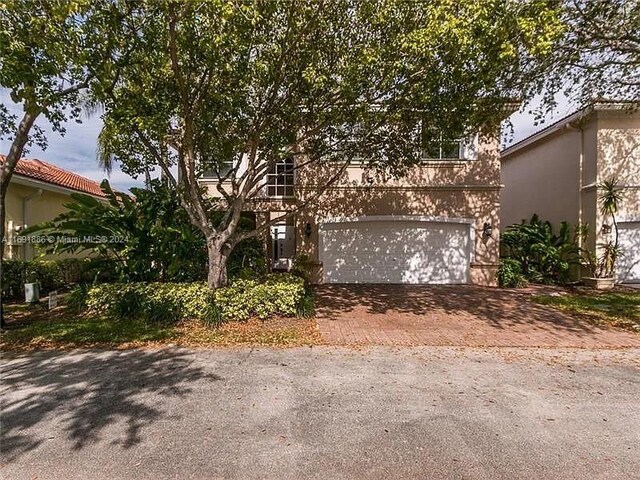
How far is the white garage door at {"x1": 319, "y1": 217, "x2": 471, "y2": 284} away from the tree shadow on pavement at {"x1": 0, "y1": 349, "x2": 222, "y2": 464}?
304 inches

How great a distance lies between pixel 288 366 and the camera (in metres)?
5.30

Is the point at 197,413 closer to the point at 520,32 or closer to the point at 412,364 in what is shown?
the point at 412,364

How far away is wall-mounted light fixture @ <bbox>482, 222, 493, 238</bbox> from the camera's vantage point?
1277 centimetres

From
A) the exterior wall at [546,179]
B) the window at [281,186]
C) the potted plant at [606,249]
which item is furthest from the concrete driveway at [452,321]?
the exterior wall at [546,179]

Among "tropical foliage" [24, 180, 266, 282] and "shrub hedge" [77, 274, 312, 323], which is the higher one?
"tropical foliage" [24, 180, 266, 282]

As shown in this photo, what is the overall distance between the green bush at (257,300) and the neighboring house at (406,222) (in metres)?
4.79

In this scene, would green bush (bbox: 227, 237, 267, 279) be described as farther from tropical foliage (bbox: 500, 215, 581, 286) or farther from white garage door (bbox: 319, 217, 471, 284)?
tropical foliage (bbox: 500, 215, 581, 286)

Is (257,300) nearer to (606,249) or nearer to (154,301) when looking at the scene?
(154,301)

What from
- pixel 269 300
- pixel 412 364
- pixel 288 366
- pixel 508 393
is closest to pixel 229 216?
pixel 269 300

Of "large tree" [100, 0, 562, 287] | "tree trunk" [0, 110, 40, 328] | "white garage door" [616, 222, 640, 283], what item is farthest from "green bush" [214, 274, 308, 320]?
"white garage door" [616, 222, 640, 283]

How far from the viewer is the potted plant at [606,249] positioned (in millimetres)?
12195

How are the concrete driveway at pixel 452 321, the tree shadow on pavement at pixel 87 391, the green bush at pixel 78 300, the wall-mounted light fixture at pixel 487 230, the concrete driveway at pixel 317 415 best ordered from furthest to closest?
the wall-mounted light fixture at pixel 487 230
the green bush at pixel 78 300
the concrete driveway at pixel 452 321
the tree shadow on pavement at pixel 87 391
the concrete driveway at pixel 317 415

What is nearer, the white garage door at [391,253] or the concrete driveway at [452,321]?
the concrete driveway at [452,321]

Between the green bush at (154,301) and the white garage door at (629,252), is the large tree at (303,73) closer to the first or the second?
the green bush at (154,301)
